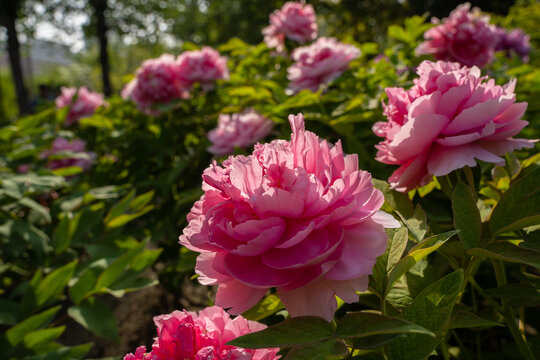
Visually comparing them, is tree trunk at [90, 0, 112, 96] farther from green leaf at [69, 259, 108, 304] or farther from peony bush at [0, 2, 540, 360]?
peony bush at [0, 2, 540, 360]

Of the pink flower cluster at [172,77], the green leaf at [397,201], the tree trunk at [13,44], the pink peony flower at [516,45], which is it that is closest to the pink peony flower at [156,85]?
the pink flower cluster at [172,77]

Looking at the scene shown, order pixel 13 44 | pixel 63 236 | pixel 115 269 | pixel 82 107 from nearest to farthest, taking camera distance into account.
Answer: pixel 115 269 → pixel 63 236 → pixel 82 107 → pixel 13 44

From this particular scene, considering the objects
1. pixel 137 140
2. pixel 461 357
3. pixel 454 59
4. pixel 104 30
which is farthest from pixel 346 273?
pixel 104 30

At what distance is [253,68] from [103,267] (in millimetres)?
1477

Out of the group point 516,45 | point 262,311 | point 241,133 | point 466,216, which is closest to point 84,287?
point 241,133

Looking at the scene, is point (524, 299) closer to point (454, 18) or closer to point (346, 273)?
point (346, 273)

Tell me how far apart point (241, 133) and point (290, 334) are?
113cm

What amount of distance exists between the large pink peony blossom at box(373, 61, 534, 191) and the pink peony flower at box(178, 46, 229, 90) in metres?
1.59

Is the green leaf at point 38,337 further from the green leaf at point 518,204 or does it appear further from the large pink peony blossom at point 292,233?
the green leaf at point 518,204

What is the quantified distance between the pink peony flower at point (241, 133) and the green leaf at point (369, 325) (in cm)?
108

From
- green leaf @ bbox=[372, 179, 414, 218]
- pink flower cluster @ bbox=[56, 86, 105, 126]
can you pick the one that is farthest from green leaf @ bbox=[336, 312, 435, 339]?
pink flower cluster @ bbox=[56, 86, 105, 126]

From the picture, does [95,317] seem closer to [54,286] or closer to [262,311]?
[54,286]

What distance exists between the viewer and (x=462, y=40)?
153 centimetres

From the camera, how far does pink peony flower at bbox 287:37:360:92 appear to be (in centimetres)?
147
